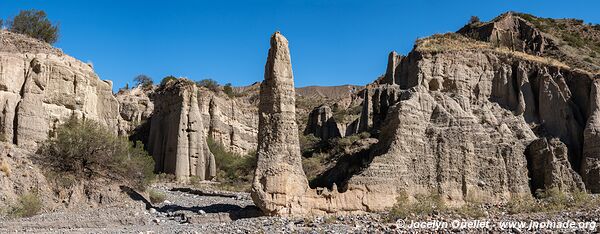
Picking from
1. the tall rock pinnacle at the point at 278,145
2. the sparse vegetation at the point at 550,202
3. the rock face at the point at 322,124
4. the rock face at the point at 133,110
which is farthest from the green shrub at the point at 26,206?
the rock face at the point at 322,124

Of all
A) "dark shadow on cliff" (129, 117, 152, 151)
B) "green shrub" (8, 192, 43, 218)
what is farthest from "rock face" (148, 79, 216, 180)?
"green shrub" (8, 192, 43, 218)

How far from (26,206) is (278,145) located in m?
9.33

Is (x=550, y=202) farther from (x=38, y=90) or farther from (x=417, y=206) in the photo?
(x=38, y=90)

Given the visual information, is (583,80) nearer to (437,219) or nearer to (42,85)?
(437,219)

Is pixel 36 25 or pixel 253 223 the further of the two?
pixel 36 25

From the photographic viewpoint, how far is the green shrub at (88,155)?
31.8 metres

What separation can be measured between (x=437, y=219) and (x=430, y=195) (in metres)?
3.94

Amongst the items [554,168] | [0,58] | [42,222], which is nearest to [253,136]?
[0,58]

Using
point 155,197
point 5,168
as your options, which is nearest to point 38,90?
point 5,168

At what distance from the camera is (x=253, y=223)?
23.8 m

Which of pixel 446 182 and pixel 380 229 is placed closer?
pixel 380 229

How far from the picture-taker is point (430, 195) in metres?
28.1

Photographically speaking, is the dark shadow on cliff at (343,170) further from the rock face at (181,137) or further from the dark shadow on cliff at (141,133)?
the dark shadow on cliff at (141,133)

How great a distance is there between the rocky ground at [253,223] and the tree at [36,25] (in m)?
19.7
